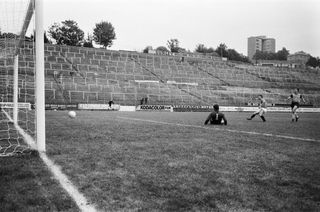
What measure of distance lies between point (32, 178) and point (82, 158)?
131 centimetres

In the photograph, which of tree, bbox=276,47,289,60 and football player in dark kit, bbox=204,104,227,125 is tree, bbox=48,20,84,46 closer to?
football player in dark kit, bbox=204,104,227,125

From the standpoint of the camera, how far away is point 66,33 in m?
74.2

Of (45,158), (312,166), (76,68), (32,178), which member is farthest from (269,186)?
(76,68)

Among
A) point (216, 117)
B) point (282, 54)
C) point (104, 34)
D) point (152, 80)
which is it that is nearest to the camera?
point (216, 117)

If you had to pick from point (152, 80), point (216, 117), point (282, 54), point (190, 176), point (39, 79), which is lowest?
point (190, 176)

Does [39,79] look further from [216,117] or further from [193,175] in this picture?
[216,117]

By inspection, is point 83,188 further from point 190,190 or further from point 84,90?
point 84,90

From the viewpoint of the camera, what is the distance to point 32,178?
383 centimetres

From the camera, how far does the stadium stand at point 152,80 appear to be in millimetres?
37531

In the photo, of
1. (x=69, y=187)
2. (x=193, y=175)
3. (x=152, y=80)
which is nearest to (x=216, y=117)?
(x=193, y=175)

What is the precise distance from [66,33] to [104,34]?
9.04 m

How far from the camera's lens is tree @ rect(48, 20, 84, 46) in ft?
241

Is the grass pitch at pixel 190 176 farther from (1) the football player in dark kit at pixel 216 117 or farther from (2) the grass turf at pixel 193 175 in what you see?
(1) the football player in dark kit at pixel 216 117

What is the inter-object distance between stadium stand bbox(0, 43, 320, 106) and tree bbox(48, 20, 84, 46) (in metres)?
29.4
